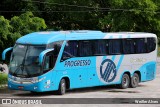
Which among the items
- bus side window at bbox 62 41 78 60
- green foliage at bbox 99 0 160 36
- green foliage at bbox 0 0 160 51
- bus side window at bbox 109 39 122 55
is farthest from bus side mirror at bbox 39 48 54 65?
green foliage at bbox 99 0 160 36

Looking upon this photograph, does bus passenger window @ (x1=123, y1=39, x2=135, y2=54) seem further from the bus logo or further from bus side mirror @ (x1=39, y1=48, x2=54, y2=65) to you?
bus side mirror @ (x1=39, y1=48, x2=54, y2=65)

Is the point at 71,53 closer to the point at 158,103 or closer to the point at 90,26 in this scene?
the point at 158,103

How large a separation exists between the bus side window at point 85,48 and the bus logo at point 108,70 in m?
1.23

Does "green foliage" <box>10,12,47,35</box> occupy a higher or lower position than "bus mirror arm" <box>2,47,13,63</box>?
higher

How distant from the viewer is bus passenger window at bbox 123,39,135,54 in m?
26.6

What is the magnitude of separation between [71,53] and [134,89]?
5.19m

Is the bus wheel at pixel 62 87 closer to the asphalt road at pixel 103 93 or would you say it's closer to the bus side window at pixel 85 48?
the asphalt road at pixel 103 93

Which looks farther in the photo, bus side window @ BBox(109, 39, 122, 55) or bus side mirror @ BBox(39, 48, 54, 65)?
bus side window @ BBox(109, 39, 122, 55)

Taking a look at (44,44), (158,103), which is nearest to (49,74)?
(44,44)

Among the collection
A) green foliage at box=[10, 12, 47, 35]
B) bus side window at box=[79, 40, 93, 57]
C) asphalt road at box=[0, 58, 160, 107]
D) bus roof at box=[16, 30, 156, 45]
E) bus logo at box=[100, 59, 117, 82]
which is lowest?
asphalt road at box=[0, 58, 160, 107]

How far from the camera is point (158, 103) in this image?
19.2 metres

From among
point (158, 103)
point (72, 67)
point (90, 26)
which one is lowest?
point (158, 103)

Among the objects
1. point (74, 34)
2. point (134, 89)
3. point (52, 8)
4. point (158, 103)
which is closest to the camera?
point (158, 103)

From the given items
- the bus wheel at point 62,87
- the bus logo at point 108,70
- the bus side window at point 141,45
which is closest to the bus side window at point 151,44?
the bus side window at point 141,45
